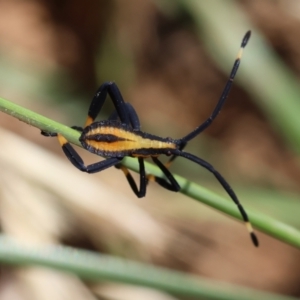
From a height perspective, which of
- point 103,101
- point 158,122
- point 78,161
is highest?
point 158,122

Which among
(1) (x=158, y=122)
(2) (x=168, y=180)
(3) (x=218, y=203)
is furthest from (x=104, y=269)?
(1) (x=158, y=122)

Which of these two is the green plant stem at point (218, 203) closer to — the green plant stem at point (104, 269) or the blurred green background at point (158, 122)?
the green plant stem at point (104, 269)

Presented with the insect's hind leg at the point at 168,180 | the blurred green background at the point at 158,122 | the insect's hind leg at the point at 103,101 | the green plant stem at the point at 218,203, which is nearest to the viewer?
the green plant stem at the point at 218,203

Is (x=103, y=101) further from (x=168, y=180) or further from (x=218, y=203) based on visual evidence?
(x=218, y=203)

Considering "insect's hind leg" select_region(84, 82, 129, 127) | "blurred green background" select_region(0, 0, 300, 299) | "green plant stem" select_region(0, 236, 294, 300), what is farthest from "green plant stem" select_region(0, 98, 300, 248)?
"blurred green background" select_region(0, 0, 300, 299)

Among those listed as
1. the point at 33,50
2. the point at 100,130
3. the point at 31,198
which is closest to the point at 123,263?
the point at 100,130

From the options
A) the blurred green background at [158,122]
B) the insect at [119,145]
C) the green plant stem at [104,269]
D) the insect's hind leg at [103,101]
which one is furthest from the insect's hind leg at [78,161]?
the blurred green background at [158,122]

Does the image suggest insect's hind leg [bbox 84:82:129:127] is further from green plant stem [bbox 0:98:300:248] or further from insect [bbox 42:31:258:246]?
green plant stem [bbox 0:98:300:248]
